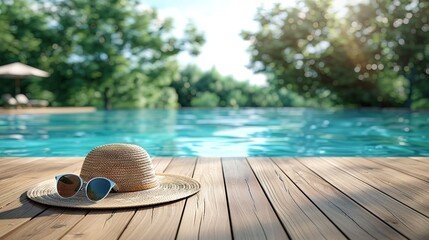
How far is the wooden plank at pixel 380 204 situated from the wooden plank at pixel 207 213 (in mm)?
608

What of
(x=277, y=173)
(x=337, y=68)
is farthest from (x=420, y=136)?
(x=337, y=68)

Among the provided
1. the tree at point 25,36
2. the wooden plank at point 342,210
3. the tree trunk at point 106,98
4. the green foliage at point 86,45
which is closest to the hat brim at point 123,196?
the wooden plank at point 342,210

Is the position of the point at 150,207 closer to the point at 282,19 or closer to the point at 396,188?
the point at 396,188

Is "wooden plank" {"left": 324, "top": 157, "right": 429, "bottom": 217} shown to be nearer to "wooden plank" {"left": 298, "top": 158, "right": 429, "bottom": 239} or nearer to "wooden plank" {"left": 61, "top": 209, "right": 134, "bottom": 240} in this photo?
"wooden plank" {"left": 298, "top": 158, "right": 429, "bottom": 239}

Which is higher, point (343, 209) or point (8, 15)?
point (8, 15)

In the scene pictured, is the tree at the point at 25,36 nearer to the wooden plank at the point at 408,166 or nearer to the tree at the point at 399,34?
the tree at the point at 399,34

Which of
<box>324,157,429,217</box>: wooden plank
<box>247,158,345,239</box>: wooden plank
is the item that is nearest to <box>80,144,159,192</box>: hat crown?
<box>247,158,345,239</box>: wooden plank

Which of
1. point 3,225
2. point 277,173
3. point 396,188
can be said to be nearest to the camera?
point 3,225

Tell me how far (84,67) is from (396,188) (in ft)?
57.8

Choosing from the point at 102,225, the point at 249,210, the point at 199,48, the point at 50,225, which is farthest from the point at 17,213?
the point at 199,48

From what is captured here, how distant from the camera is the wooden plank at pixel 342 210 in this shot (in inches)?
59.3

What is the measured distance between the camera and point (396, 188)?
228 centimetres

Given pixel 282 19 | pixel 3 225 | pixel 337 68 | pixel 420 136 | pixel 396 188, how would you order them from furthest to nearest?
1. pixel 282 19
2. pixel 337 68
3. pixel 420 136
4. pixel 396 188
5. pixel 3 225

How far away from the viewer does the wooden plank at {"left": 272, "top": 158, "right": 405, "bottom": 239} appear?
1507mm
